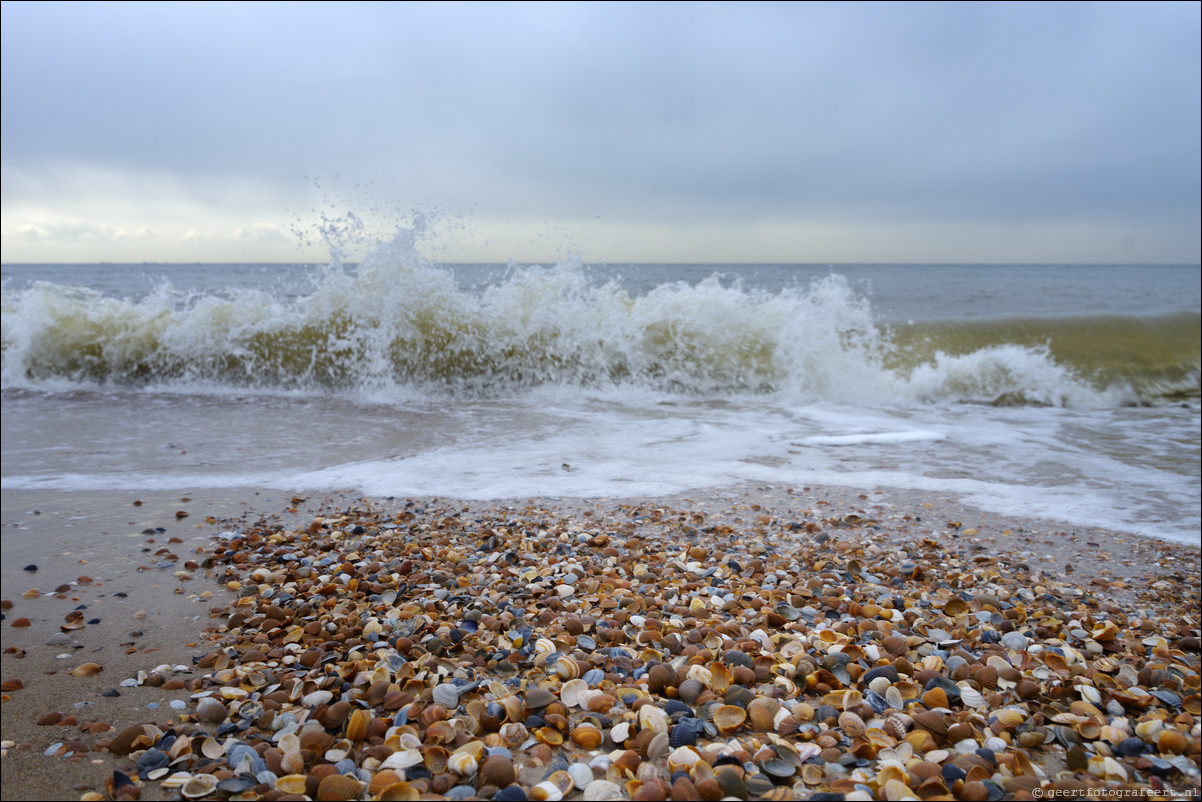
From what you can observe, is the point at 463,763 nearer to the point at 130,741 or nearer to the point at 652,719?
the point at 652,719

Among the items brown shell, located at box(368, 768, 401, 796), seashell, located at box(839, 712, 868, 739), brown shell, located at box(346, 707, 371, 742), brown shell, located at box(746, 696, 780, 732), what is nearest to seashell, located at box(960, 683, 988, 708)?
seashell, located at box(839, 712, 868, 739)

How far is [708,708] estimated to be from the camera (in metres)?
1.61

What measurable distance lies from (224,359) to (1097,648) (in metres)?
8.78

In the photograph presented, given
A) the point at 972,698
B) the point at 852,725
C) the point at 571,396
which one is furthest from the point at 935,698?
the point at 571,396

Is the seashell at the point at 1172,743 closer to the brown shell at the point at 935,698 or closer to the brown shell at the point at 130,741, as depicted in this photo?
the brown shell at the point at 935,698

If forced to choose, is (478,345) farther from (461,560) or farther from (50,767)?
(50,767)

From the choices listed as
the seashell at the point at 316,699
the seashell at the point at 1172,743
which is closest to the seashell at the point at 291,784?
the seashell at the point at 316,699

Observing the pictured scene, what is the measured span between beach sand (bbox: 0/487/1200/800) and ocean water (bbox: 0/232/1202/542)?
1.03 feet

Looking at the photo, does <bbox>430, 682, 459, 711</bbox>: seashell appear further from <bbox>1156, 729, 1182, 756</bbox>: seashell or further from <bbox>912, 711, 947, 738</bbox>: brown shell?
<bbox>1156, 729, 1182, 756</bbox>: seashell

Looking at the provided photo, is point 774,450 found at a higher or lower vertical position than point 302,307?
lower

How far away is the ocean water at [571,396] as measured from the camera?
4.22 meters

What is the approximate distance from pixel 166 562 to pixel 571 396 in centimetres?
506

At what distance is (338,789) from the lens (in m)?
1.33

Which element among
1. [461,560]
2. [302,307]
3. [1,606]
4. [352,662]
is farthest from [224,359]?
[352,662]
